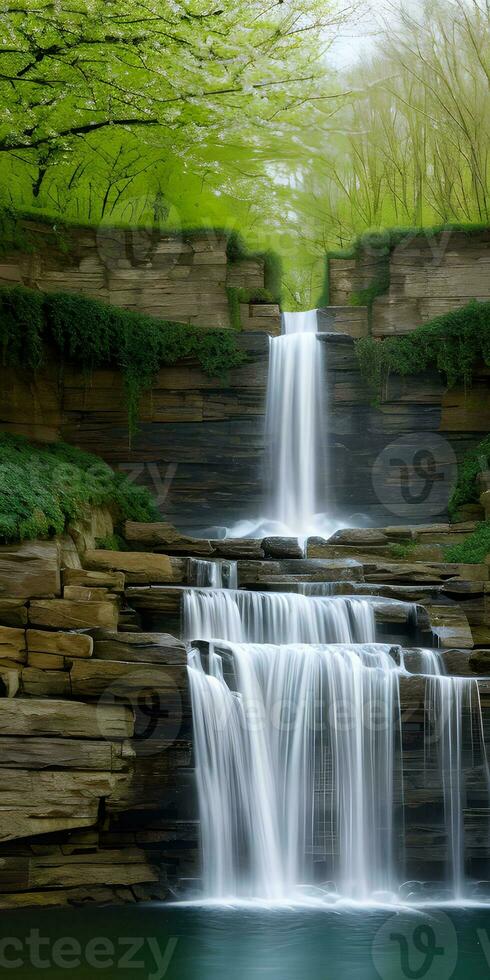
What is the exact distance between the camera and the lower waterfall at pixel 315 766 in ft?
29.2

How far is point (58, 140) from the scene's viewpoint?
47.0 ft

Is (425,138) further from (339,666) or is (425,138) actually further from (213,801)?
(213,801)

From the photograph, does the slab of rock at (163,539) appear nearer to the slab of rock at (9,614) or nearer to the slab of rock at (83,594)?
the slab of rock at (83,594)

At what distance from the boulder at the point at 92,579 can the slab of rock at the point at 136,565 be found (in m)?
0.80

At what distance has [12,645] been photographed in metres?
9.04

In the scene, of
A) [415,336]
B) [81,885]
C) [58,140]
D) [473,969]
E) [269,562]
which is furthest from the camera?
[415,336]

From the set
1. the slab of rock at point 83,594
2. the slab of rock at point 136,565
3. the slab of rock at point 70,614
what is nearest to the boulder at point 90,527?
the slab of rock at point 136,565

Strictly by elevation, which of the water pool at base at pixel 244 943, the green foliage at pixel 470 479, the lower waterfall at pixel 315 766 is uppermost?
the green foliage at pixel 470 479

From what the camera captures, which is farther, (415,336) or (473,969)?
(415,336)

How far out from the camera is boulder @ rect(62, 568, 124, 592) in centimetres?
1011

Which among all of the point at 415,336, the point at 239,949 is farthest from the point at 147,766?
the point at 415,336

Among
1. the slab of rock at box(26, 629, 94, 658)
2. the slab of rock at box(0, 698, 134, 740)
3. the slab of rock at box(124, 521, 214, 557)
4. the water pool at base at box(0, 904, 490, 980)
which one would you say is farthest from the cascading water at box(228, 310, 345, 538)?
the water pool at base at box(0, 904, 490, 980)

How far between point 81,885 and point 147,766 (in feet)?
3.72

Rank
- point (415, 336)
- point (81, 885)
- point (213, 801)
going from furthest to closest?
point (415, 336) < point (213, 801) < point (81, 885)
